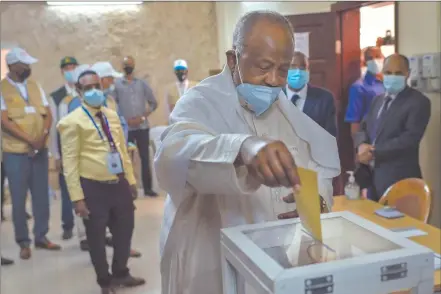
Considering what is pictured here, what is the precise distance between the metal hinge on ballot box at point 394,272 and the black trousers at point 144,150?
523 centimetres

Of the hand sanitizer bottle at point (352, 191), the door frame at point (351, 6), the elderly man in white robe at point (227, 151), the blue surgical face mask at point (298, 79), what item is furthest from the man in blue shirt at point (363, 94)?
the elderly man in white robe at point (227, 151)

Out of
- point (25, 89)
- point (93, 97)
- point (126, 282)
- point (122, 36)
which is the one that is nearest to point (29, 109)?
point (25, 89)

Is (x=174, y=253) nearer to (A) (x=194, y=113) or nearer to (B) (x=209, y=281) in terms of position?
(B) (x=209, y=281)

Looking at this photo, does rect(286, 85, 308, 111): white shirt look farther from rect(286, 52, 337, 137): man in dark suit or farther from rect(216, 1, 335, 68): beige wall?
rect(216, 1, 335, 68): beige wall

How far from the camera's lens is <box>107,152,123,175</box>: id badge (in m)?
3.05

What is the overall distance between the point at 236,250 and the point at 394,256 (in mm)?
238

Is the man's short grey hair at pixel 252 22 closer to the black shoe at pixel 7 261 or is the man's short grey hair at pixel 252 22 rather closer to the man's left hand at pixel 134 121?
the black shoe at pixel 7 261

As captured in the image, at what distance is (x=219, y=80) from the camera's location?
112 cm

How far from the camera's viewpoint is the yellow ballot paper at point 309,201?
2.50 ft

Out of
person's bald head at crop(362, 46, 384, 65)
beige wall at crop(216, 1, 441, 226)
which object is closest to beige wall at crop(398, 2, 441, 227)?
beige wall at crop(216, 1, 441, 226)

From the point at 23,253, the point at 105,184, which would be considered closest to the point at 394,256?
the point at 105,184

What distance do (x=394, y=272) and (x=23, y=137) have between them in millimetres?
3653

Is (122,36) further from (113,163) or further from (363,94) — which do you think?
(113,163)

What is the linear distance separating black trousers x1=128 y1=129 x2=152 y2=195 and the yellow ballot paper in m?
5.10
